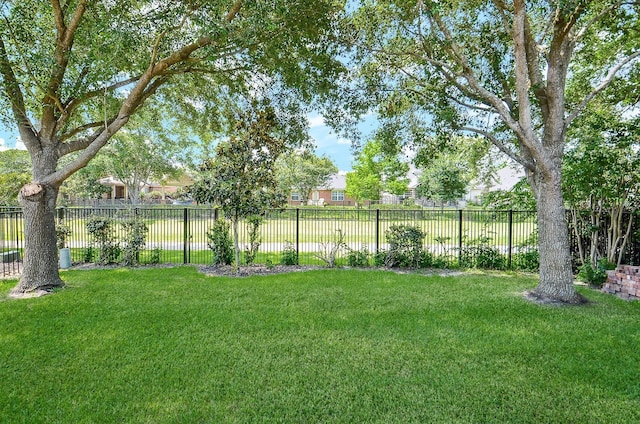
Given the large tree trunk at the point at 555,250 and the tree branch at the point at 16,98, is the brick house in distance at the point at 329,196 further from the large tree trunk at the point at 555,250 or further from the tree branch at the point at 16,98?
the large tree trunk at the point at 555,250

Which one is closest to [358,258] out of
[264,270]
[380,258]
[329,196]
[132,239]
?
[380,258]

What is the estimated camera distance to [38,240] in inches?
234

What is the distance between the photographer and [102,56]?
509cm

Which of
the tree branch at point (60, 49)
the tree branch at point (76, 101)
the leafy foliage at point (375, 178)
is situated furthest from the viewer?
the leafy foliage at point (375, 178)

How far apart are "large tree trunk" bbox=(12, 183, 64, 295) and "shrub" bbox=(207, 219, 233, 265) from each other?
2957mm

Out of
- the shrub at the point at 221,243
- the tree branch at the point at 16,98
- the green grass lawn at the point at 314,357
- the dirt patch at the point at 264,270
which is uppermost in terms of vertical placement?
the tree branch at the point at 16,98

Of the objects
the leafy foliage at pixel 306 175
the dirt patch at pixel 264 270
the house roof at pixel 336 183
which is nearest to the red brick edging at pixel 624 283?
the dirt patch at pixel 264 270

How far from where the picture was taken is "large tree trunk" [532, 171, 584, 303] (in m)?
5.48

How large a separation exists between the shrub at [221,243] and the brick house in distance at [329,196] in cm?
3608

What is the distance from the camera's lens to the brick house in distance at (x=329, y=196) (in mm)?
44969

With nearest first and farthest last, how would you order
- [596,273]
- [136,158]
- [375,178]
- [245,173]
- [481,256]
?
[596,273]
[245,173]
[481,256]
[136,158]
[375,178]

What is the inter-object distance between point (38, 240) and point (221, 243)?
132 inches

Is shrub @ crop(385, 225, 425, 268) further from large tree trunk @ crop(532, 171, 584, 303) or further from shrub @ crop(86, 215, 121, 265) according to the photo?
shrub @ crop(86, 215, 121, 265)

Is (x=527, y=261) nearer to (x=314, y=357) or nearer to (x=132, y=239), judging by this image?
(x=314, y=357)
